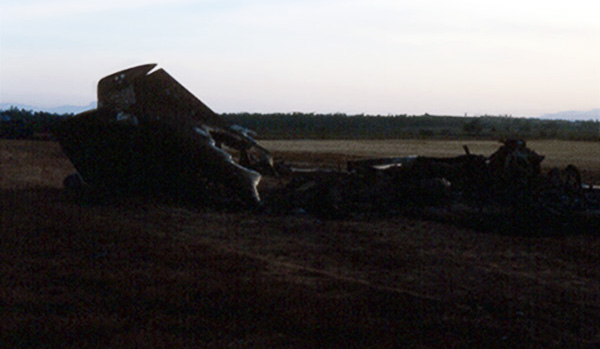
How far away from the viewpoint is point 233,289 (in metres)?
6.20

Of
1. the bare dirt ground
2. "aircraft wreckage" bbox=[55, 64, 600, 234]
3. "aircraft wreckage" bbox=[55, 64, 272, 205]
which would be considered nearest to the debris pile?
"aircraft wreckage" bbox=[55, 64, 600, 234]

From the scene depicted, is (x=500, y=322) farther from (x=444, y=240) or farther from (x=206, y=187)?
(x=206, y=187)

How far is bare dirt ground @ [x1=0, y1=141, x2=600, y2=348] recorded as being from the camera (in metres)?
4.97

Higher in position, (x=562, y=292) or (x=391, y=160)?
(x=391, y=160)

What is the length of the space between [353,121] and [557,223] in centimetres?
10339

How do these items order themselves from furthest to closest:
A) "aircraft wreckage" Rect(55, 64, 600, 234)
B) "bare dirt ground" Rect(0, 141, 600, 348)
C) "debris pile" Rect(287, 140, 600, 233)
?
"aircraft wreckage" Rect(55, 64, 600, 234) → "debris pile" Rect(287, 140, 600, 233) → "bare dirt ground" Rect(0, 141, 600, 348)

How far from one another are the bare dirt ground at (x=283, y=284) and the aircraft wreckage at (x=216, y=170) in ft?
4.91

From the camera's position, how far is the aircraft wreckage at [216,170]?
1230cm

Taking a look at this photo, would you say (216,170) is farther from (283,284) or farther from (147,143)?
(283,284)

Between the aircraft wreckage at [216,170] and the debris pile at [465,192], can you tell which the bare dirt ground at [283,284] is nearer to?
the debris pile at [465,192]

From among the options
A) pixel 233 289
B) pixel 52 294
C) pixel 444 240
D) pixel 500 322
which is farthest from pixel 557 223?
pixel 52 294

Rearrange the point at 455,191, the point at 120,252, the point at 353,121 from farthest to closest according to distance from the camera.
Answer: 1. the point at 353,121
2. the point at 455,191
3. the point at 120,252

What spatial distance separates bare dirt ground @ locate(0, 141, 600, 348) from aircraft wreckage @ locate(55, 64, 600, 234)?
150cm

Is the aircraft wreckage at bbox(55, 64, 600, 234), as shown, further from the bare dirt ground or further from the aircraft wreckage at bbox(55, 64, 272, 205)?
the bare dirt ground
